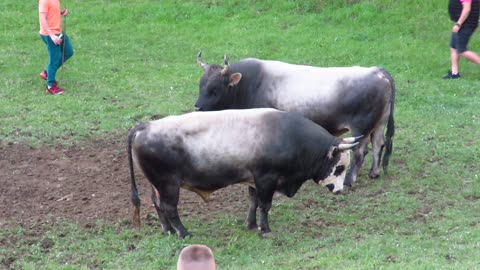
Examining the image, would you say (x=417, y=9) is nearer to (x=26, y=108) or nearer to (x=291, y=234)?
(x=26, y=108)

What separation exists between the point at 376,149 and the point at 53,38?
5.85 meters

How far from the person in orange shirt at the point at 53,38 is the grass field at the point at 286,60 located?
0.37 m

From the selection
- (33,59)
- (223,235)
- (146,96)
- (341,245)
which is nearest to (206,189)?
(223,235)

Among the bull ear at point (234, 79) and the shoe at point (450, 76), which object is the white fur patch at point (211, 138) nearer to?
the bull ear at point (234, 79)

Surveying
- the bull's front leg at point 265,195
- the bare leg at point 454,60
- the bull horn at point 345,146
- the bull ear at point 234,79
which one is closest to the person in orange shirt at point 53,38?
the bull ear at point 234,79

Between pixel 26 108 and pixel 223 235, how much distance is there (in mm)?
5854

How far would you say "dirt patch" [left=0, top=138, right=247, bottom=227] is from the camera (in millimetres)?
9852

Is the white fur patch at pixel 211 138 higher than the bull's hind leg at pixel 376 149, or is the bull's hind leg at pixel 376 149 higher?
the white fur patch at pixel 211 138

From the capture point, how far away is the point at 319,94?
34.9 ft

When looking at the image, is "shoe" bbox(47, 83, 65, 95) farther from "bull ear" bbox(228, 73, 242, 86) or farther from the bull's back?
the bull's back

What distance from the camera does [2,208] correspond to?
10008mm

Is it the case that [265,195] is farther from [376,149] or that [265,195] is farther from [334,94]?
[376,149]

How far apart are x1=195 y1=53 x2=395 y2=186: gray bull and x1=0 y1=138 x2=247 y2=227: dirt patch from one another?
1166 millimetres

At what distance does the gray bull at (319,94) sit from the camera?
10617mm
